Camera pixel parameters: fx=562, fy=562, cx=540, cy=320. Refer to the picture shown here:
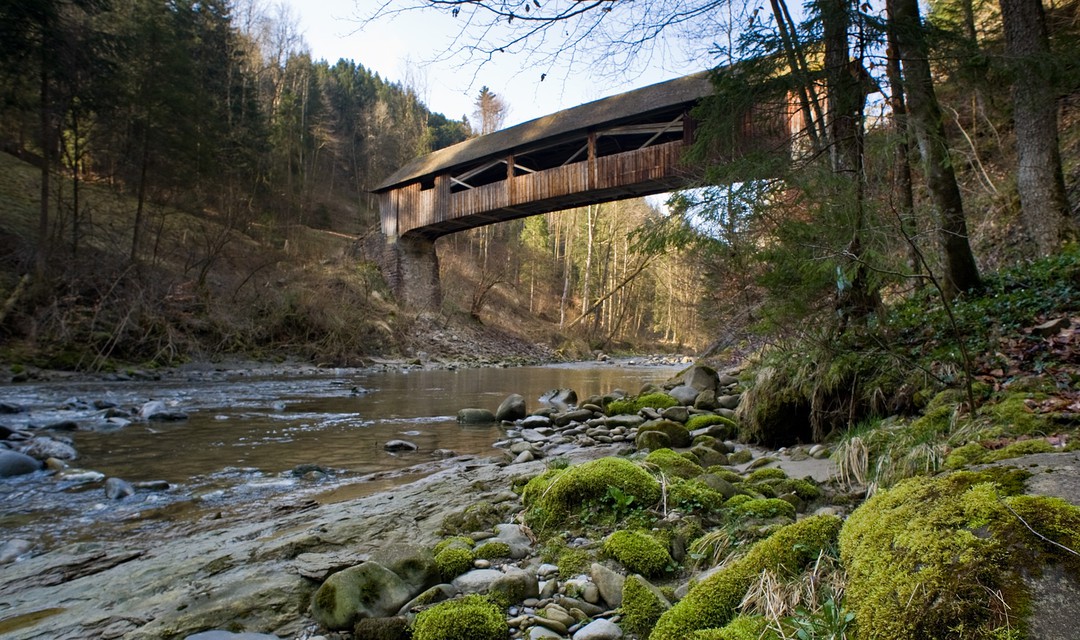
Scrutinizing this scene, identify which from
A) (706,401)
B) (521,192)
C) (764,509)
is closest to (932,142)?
(706,401)

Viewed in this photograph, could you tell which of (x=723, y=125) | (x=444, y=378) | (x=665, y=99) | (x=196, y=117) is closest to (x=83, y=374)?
(x=444, y=378)

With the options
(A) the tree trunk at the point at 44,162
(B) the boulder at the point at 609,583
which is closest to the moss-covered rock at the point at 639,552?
(B) the boulder at the point at 609,583

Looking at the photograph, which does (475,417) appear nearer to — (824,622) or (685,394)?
(685,394)

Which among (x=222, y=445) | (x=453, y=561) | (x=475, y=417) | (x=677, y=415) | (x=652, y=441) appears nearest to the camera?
(x=453, y=561)

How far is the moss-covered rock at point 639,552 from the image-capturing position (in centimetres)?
224

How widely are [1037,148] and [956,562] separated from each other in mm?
7577

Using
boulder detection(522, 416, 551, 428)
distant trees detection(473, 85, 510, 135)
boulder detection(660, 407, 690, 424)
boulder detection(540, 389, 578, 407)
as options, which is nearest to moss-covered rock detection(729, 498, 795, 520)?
boulder detection(660, 407, 690, 424)

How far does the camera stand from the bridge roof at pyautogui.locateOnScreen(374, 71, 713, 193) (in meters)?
16.0

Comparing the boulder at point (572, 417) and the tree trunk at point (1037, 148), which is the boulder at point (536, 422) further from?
the tree trunk at point (1037, 148)

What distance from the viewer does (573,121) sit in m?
18.4

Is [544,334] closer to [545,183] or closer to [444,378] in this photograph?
[545,183]

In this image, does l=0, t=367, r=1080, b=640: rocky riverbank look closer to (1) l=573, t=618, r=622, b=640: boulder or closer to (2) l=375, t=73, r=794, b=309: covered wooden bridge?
(1) l=573, t=618, r=622, b=640: boulder

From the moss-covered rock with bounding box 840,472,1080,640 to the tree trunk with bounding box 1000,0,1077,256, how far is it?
21.7 feet

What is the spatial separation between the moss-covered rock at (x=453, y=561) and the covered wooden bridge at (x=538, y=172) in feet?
37.3
